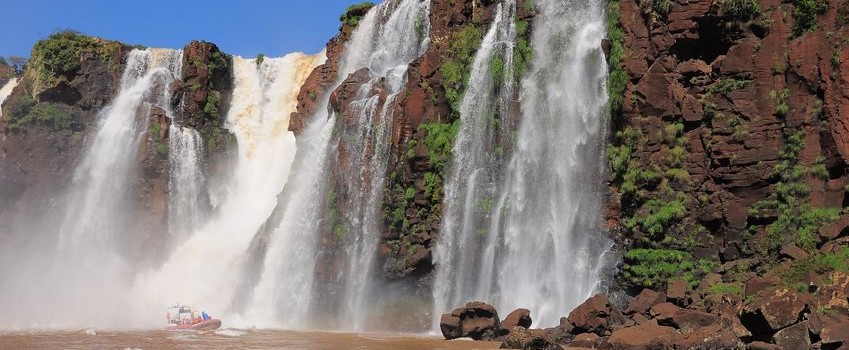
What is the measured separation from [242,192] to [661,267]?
99.0 ft

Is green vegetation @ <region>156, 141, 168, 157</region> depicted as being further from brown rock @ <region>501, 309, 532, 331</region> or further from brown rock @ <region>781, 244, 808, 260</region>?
brown rock @ <region>781, 244, 808, 260</region>

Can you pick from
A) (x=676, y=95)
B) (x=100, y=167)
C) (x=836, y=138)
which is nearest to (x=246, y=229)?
(x=100, y=167)

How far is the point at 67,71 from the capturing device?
178 ft

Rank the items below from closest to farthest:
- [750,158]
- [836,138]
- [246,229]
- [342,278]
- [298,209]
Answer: [836,138], [750,158], [342,278], [298,209], [246,229]

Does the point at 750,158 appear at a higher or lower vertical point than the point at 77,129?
lower

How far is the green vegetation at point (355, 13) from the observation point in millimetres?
49688

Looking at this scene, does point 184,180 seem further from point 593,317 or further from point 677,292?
point 677,292

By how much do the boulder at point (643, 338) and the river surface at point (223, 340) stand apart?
13.2 ft

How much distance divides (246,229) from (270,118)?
30.8 ft

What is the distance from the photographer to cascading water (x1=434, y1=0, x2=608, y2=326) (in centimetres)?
3133

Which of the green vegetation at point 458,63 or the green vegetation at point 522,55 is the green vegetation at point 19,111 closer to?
the green vegetation at point 458,63

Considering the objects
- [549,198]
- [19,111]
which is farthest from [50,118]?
[549,198]

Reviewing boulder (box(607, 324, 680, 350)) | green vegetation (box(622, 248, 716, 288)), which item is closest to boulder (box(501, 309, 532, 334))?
green vegetation (box(622, 248, 716, 288))

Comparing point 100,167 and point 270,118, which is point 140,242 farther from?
point 270,118
